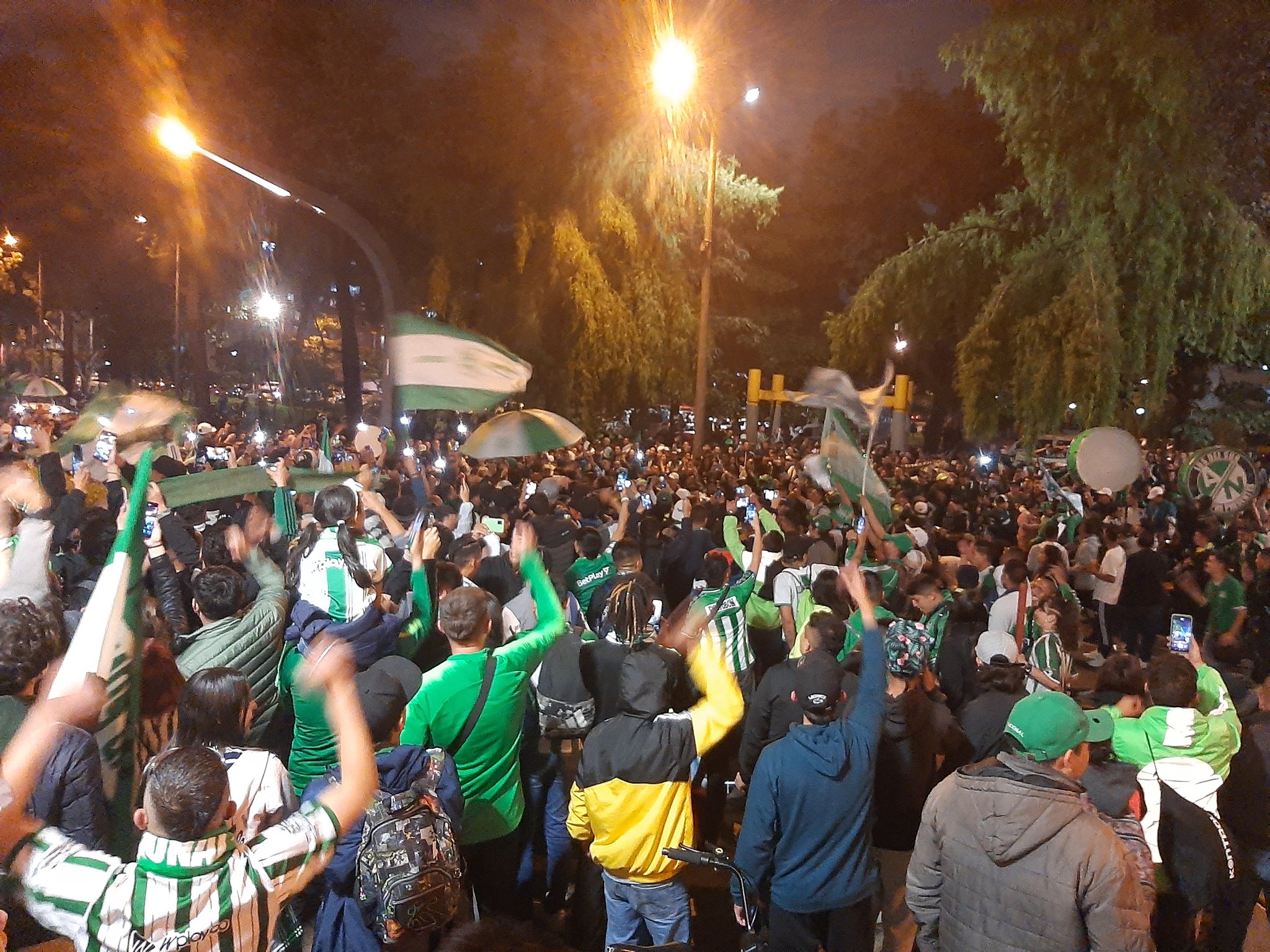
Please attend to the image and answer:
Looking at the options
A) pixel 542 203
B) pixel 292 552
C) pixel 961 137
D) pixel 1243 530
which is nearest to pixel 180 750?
pixel 292 552

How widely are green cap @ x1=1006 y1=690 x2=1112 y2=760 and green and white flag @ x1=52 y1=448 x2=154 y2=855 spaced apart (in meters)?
2.79

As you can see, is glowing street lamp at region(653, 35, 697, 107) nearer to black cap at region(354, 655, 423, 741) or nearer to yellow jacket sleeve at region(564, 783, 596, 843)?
black cap at region(354, 655, 423, 741)

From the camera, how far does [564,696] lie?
463 centimetres

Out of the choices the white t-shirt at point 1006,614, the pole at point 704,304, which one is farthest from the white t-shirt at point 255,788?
the pole at point 704,304

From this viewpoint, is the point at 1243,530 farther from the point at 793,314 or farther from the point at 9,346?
the point at 9,346

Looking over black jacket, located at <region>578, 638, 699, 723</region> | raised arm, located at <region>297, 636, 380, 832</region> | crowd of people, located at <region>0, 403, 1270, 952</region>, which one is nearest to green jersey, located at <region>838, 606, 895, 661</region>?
crowd of people, located at <region>0, 403, 1270, 952</region>

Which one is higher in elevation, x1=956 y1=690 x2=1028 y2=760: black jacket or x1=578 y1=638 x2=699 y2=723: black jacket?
x1=578 y1=638 x2=699 y2=723: black jacket

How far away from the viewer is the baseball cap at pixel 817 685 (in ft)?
11.4

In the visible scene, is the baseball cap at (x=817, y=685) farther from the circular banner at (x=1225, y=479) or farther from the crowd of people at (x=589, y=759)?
the circular banner at (x=1225, y=479)

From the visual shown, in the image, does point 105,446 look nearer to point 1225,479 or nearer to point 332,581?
point 332,581

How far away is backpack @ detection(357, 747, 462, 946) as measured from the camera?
2.91 meters

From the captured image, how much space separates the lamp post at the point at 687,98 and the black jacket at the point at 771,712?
1072 centimetres

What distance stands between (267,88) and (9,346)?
98.0 feet

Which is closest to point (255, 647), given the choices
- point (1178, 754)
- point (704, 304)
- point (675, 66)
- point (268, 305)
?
point (1178, 754)
